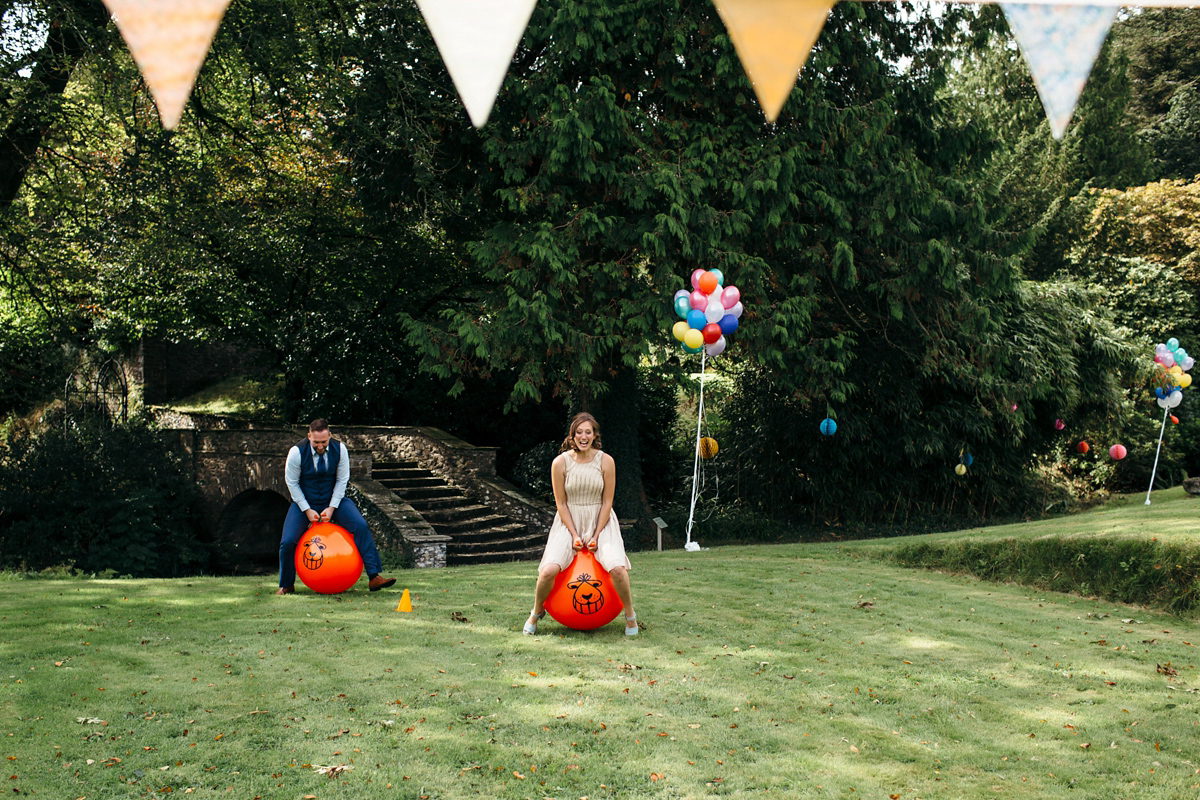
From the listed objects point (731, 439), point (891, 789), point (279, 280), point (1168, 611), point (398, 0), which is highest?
point (398, 0)

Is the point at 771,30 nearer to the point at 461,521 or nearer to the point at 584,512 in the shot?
the point at 584,512

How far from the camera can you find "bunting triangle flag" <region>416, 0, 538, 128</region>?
357cm

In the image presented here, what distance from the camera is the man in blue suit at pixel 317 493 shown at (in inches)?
342

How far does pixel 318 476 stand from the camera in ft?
28.8

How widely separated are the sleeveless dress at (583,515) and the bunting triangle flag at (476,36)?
12.3 ft

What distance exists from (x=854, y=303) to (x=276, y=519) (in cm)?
1278

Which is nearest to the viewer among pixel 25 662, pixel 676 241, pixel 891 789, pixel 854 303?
pixel 891 789

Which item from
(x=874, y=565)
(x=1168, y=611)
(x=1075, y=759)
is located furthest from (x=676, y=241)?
(x=1075, y=759)

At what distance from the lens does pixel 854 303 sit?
1670 centimetres

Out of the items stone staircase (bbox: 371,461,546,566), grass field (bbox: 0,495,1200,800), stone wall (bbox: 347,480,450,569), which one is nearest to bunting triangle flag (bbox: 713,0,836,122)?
grass field (bbox: 0,495,1200,800)

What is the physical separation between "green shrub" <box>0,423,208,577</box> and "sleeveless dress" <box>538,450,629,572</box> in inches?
415

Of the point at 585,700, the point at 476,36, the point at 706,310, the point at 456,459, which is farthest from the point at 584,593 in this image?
the point at 456,459

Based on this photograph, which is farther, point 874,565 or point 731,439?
point 731,439

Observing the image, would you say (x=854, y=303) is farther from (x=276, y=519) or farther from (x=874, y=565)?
(x=276, y=519)
